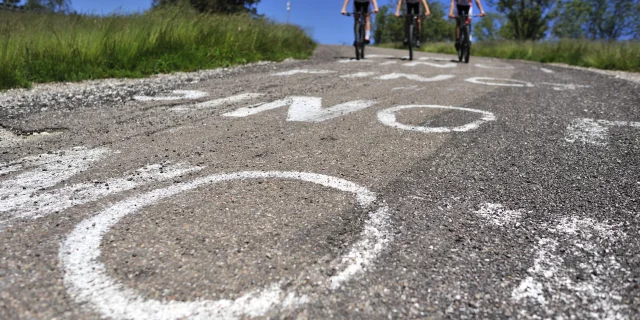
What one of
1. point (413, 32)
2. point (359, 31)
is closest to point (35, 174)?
point (359, 31)

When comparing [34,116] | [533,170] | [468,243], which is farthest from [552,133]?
[34,116]

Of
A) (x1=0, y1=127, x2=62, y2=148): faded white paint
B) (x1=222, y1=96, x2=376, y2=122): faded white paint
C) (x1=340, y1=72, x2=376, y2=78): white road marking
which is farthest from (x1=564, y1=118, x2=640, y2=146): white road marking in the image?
(x1=0, y1=127, x2=62, y2=148): faded white paint

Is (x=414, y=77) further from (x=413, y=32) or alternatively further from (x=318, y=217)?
(x=318, y=217)

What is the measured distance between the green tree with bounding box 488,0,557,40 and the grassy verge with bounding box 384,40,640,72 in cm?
1637

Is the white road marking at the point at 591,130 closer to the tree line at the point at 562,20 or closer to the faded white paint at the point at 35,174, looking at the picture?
the faded white paint at the point at 35,174

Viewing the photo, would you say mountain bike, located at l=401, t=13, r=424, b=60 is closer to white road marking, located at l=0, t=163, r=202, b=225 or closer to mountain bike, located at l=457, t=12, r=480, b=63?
mountain bike, located at l=457, t=12, r=480, b=63

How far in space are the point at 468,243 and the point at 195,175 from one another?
1333 mm

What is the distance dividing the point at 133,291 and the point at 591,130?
10.8ft

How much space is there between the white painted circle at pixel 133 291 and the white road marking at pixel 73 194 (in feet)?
0.64

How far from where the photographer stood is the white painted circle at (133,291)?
113cm

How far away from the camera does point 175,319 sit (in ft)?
3.61

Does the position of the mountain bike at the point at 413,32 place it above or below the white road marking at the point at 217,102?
above

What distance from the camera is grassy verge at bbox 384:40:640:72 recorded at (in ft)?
32.3

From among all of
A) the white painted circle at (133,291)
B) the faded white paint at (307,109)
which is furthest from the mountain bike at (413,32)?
the white painted circle at (133,291)
